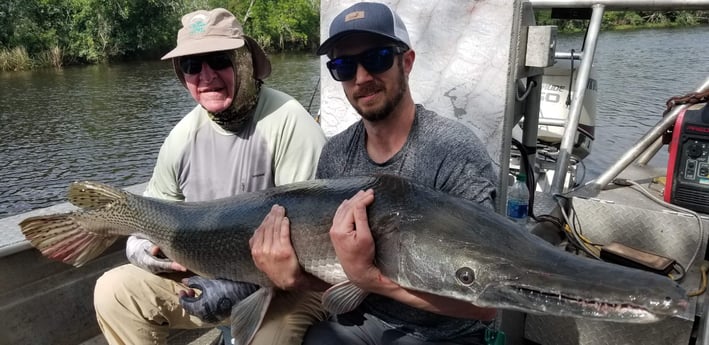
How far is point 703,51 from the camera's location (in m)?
26.0

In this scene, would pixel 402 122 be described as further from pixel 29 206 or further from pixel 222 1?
pixel 222 1

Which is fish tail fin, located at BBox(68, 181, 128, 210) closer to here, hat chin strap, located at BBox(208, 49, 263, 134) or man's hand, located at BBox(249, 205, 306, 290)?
hat chin strap, located at BBox(208, 49, 263, 134)

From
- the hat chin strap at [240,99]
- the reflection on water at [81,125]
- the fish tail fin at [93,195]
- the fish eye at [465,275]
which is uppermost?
the hat chin strap at [240,99]

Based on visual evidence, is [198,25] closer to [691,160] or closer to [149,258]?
[149,258]

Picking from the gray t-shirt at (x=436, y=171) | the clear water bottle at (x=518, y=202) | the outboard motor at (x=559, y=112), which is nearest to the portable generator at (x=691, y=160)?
the clear water bottle at (x=518, y=202)

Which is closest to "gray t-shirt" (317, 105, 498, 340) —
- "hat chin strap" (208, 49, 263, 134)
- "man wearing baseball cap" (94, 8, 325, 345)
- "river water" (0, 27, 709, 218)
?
"man wearing baseball cap" (94, 8, 325, 345)

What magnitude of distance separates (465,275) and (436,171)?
611 mm

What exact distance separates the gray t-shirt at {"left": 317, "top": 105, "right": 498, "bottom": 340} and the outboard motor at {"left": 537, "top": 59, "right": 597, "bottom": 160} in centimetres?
440

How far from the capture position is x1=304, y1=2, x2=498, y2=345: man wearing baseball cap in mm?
2117

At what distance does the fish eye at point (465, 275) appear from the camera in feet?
5.36

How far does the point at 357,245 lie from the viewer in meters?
1.82

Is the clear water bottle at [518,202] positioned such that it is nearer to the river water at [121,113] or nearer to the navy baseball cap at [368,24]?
the navy baseball cap at [368,24]

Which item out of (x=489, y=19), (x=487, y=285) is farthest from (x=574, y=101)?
(x=487, y=285)

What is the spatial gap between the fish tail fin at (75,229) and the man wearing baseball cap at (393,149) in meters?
1.32
